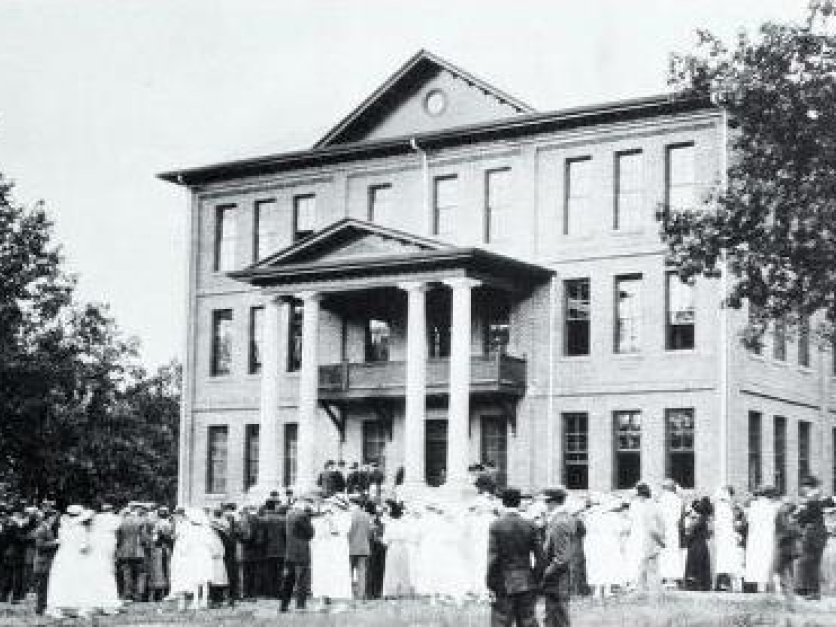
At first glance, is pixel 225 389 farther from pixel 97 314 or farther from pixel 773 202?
pixel 773 202

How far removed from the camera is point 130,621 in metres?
20.5

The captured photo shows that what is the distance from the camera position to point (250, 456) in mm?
41938

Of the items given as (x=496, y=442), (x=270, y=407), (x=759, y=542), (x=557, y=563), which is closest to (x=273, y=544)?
(x=759, y=542)

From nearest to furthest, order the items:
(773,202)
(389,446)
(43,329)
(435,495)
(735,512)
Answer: (773,202) → (735,512) → (435,495) → (389,446) → (43,329)

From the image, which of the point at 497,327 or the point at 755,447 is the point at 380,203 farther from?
the point at 755,447

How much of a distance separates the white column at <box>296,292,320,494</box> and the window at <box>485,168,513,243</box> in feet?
16.5

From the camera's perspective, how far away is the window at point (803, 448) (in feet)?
125

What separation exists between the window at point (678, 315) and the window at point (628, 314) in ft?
2.71

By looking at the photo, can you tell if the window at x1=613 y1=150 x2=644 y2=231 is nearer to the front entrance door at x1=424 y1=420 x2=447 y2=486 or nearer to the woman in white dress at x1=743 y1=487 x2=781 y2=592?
the front entrance door at x1=424 y1=420 x2=447 y2=486

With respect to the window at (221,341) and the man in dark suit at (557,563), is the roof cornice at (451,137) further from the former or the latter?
the man in dark suit at (557,563)

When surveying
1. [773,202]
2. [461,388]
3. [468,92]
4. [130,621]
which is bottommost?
[130,621]

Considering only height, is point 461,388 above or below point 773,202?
below

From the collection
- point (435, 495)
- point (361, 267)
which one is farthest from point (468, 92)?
point (435, 495)

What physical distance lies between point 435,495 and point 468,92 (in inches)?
484
